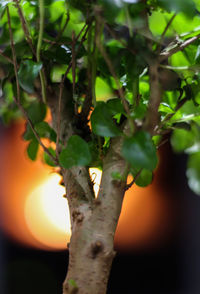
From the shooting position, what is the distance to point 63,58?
1.57 ft

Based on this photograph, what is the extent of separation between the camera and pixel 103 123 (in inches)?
15.1

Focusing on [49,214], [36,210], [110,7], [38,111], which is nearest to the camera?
[110,7]

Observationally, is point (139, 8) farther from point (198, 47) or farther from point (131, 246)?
point (131, 246)

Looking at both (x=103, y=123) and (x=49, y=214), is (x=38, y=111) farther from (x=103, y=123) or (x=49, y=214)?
(x=49, y=214)

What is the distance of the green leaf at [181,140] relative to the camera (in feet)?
2.11

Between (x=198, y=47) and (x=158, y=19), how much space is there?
9cm

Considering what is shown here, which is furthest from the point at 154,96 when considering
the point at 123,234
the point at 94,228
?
the point at 123,234

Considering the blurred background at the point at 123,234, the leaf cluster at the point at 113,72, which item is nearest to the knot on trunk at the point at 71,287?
the leaf cluster at the point at 113,72

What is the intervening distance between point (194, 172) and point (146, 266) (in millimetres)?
1486

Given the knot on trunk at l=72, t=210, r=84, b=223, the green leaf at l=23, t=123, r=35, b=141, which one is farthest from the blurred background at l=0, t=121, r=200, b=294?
the knot on trunk at l=72, t=210, r=84, b=223

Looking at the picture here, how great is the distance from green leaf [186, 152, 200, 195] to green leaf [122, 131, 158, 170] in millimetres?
352

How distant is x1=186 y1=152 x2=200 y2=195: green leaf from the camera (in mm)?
681

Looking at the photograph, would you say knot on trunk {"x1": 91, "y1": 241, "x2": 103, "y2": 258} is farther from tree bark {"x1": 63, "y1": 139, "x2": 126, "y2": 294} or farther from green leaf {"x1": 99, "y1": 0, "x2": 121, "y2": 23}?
green leaf {"x1": 99, "y1": 0, "x2": 121, "y2": 23}

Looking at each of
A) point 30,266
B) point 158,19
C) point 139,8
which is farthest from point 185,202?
point 139,8
